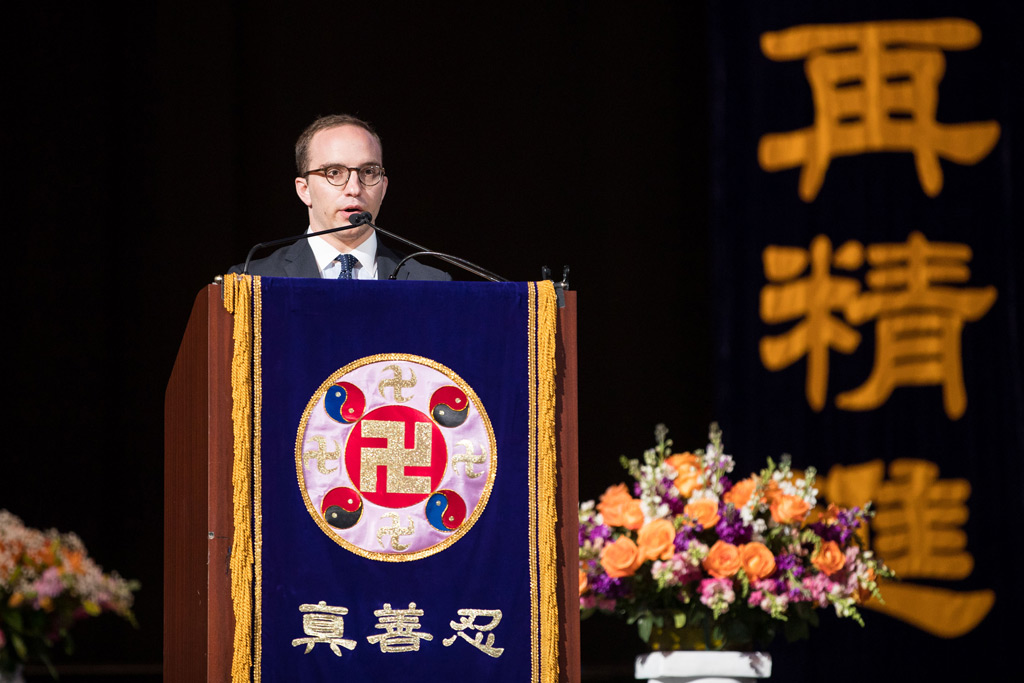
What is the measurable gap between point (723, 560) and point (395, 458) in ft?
2.65

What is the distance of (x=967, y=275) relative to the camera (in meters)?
3.98

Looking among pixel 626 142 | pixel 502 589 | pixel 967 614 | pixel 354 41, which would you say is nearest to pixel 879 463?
pixel 967 614

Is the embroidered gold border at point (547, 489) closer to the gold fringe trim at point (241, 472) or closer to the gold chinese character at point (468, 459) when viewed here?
the gold chinese character at point (468, 459)

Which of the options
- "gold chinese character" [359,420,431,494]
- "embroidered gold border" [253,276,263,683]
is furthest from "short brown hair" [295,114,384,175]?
"gold chinese character" [359,420,431,494]

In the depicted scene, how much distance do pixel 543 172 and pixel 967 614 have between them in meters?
1.82

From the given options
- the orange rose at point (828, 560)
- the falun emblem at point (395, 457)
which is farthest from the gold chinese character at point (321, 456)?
the orange rose at point (828, 560)

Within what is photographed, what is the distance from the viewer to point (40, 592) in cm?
207

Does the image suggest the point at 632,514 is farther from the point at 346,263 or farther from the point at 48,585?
the point at 48,585

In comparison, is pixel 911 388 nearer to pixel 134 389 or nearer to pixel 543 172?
pixel 543 172

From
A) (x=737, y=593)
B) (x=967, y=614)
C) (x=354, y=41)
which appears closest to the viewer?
(x=737, y=593)

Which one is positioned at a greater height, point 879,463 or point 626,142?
point 626,142

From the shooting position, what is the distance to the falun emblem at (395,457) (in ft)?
5.68

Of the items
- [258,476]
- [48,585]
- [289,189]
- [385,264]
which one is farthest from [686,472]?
[289,189]

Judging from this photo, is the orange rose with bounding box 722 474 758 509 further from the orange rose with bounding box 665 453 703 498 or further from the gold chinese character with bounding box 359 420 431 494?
the gold chinese character with bounding box 359 420 431 494
